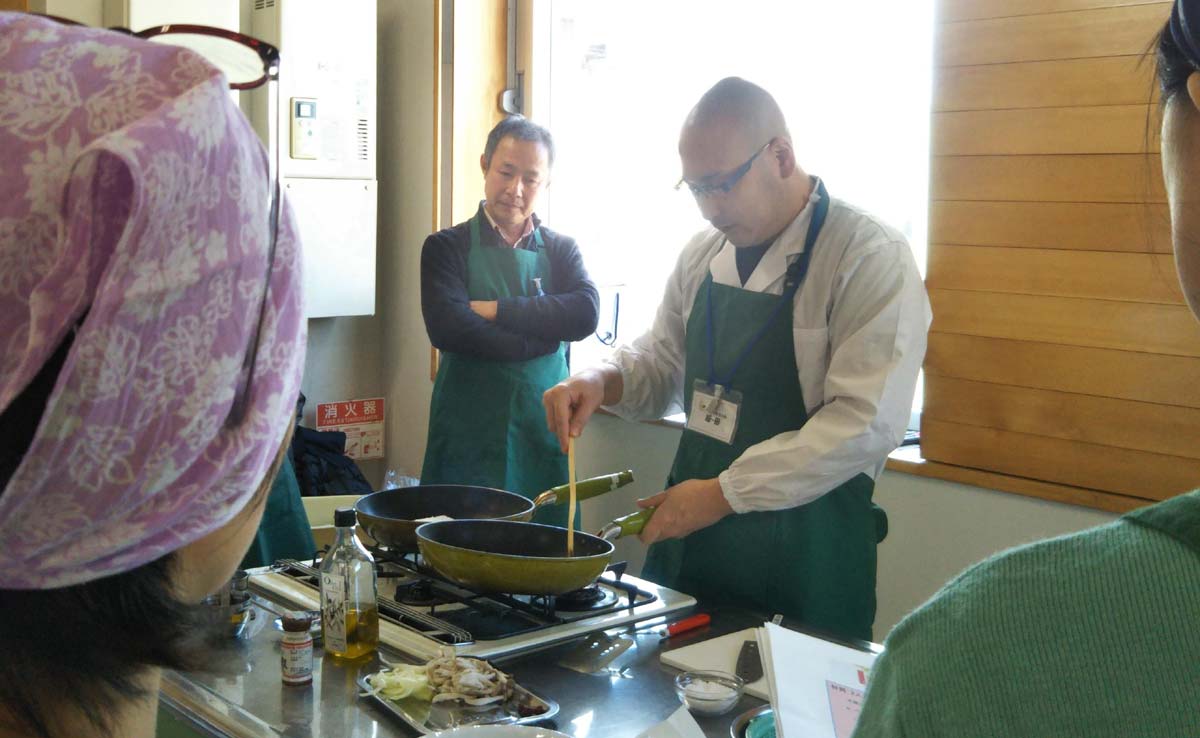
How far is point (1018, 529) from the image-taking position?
2.64 metres

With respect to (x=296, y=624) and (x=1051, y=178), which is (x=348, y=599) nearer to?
(x=296, y=624)

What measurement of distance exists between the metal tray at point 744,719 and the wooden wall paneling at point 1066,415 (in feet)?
4.79

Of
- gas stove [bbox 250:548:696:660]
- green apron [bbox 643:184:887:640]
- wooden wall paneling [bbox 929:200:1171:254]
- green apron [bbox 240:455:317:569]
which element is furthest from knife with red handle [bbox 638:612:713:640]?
wooden wall paneling [bbox 929:200:1171:254]

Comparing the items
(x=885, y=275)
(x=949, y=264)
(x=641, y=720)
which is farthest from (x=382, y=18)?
(x=641, y=720)

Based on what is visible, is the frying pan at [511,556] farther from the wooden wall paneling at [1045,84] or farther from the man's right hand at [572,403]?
the wooden wall paneling at [1045,84]

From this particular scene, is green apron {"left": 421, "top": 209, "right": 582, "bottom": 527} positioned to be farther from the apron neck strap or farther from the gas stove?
the gas stove

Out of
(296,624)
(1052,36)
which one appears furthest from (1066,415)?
(296,624)

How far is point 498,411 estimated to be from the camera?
331 centimetres

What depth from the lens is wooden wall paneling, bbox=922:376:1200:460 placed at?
2.37m

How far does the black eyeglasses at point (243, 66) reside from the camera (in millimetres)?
635

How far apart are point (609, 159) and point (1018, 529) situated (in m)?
2.12

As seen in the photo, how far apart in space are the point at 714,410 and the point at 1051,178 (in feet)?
3.36

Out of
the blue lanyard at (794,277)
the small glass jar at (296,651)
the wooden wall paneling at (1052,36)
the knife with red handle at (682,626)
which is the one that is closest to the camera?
the small glass jar at (296,651)

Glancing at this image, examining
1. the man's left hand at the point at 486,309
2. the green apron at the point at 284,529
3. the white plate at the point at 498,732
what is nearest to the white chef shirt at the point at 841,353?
the white plate at the point at 498,732
